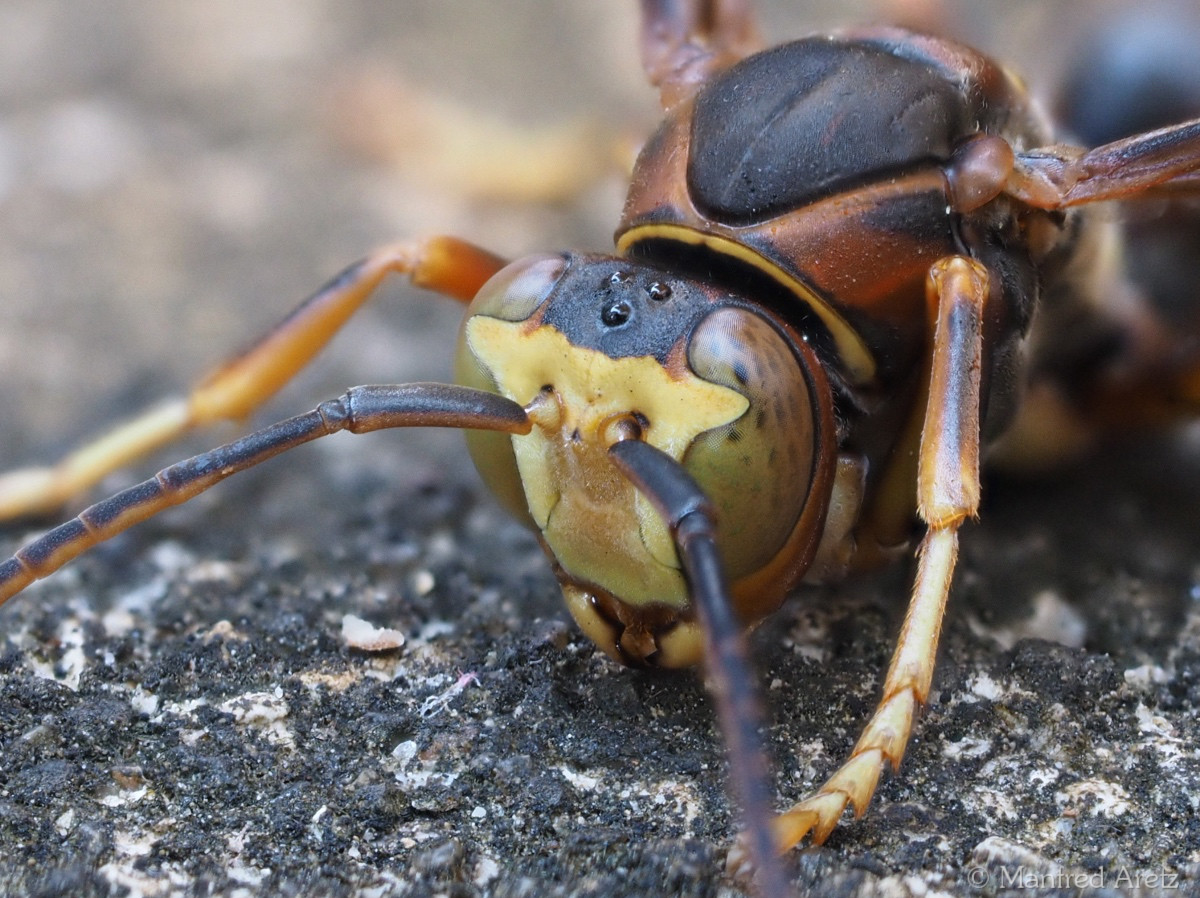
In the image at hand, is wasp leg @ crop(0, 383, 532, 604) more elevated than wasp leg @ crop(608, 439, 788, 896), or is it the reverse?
wasp leg @ crop(0, 383, 532, 604)

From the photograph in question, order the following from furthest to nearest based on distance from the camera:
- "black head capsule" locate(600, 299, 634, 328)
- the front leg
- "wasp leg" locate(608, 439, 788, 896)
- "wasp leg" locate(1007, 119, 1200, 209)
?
"wasp leg" locate(1007, 119, 1200, 209)
"black head capsule" locate(600, 299, 634, 328)
the front leg
"wasp leg" locate(608, 439, 788, 896)

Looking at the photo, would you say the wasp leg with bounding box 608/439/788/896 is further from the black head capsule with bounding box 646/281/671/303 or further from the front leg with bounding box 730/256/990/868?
the black head capsule with bounding box 646/281/671/303

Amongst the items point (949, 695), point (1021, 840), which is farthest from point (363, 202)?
point (1021, 840)

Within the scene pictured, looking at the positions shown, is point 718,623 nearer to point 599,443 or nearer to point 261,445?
point 599,443

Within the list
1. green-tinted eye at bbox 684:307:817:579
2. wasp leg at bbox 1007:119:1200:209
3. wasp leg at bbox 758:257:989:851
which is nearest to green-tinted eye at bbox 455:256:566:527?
green-tinted eye at bbox 684:307:817:579

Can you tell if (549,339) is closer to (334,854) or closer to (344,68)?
(334,854)
